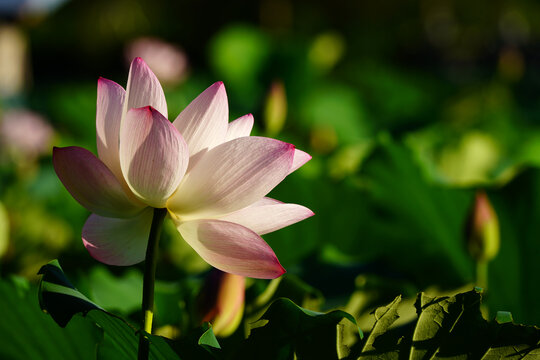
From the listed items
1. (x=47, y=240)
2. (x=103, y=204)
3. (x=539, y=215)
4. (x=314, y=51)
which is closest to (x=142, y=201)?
(x=103, y=204)

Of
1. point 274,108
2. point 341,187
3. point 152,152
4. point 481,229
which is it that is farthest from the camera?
point 274,108

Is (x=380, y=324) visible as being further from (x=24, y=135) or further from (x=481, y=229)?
(x=24, y=135)

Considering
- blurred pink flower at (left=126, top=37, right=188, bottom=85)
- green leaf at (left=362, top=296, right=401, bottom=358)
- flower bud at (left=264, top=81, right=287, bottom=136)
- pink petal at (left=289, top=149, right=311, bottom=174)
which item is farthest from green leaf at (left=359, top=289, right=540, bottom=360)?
blurred pink flower at (left=126, top=37, right=188, bottom=85)

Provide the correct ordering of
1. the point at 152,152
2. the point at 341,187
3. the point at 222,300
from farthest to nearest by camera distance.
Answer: the point at 341,187, the point at 222,300, the point at 152,152

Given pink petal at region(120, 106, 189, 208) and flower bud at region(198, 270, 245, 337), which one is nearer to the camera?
pink petal at region(120, 106, 189, 208)

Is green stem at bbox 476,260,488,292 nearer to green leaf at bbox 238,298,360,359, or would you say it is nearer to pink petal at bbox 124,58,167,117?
green leaf at bbox 238,298,360,359

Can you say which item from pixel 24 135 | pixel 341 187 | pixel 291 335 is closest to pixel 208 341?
pixel 291 335

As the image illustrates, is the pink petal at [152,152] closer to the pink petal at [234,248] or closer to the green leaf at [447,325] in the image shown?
the pink petal at [234,248]
